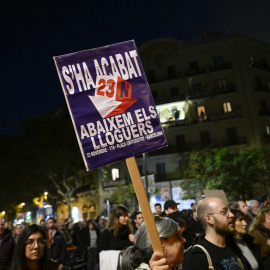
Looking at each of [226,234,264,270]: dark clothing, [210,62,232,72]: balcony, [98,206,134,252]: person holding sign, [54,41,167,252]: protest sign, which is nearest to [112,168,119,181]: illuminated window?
[210,62,232,72]: balcony

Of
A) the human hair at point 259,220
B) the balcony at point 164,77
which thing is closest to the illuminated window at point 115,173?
the balcony at point 164,77

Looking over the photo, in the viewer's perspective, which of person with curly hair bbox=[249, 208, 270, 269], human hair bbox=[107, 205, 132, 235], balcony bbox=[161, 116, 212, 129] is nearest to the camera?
person with curly hair bbox=[249, 208, 270, 269]

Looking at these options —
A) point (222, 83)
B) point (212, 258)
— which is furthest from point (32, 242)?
point (222, 83)

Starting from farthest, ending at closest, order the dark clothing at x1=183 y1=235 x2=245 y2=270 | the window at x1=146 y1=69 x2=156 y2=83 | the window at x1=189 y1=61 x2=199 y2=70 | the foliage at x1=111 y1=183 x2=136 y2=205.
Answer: the window at x1=146 y1=69 x2=156 y2=83 < the window at x1=189 y1=61 x2=199 y2=70 < the foliage at x1=111 y1=183 x2=136 y2=205 < the dark clothing at x1=183 y1=235 x2=245 y2=270

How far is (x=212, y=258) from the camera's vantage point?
3.18 metres

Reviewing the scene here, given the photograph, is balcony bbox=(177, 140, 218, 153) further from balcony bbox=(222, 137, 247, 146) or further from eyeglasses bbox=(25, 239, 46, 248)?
eyeglasses bbox=(25, 239, 46, 248)

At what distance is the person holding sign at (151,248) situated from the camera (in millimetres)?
2690

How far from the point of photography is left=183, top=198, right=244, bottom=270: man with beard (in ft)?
10.2

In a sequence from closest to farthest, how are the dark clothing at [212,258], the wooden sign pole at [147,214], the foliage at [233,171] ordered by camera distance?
the wooden sign pole at [147,214] < the dark clothing at [212,258] < the foliage at [233,171]

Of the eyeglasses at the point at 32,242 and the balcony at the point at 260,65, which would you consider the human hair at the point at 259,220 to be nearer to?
the eyeglasses at the point at 32,242

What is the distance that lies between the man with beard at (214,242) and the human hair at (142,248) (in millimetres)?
480

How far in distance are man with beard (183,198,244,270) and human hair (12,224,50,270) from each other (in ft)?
5.33

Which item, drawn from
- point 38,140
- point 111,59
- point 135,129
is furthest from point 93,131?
point 38,140

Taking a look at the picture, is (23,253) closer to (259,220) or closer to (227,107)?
(259,220)
